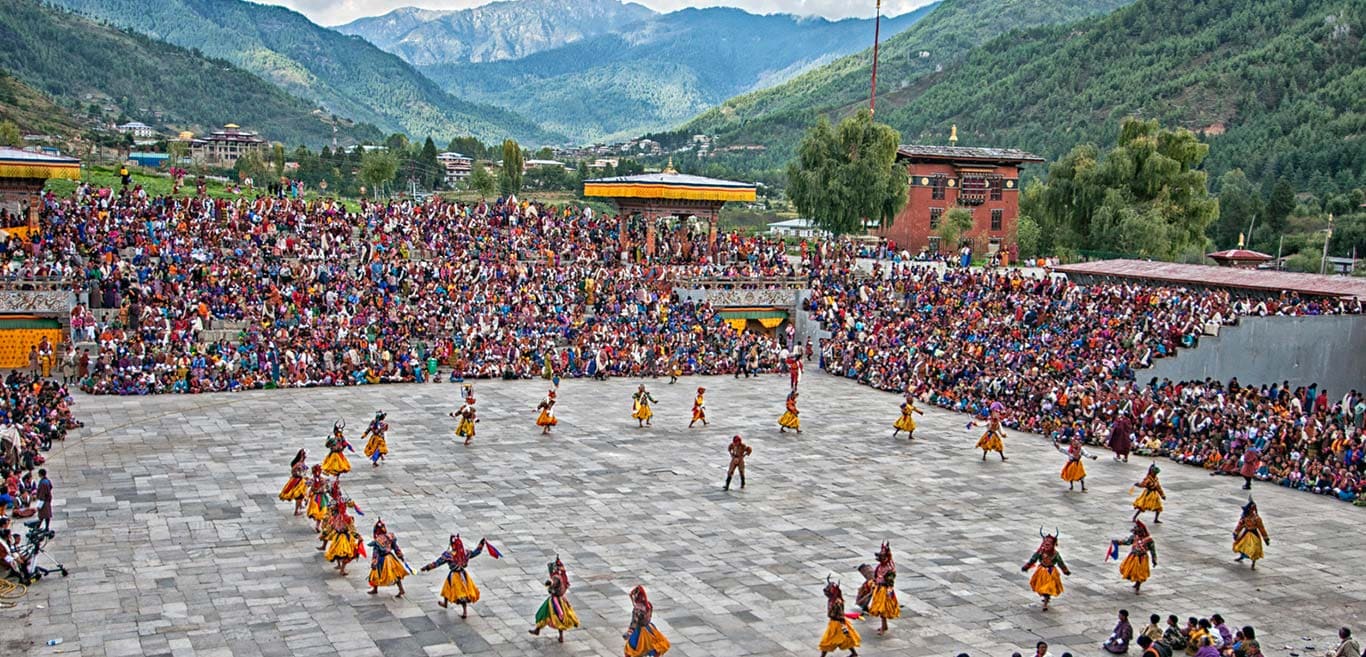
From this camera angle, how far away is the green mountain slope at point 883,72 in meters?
155

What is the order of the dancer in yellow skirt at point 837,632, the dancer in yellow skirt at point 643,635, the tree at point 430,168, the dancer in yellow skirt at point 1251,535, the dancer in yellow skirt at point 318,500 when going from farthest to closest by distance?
the tree at point 430,168, the dancer in yellow skirt at point 318,500, the dancer in yellow skirt at point 1251,535, the dancer in yellow skirt at point 837,632, the dancer in yellow skirt at point 643,635

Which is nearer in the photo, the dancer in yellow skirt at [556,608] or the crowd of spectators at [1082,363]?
the dancer in yellow skirt at [556,608]

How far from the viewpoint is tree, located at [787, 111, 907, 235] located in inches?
2101

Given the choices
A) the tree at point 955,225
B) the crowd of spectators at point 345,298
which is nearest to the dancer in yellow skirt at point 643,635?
the crowd of spectators at point 345,298

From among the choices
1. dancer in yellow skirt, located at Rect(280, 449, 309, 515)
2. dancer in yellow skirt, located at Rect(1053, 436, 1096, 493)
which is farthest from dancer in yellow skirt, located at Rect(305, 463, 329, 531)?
dancer in yellow skirt, located at Rect(1053, 436, 1096, 493)

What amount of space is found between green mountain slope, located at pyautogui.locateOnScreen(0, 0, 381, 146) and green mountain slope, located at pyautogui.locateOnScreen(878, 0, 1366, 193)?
9349cm

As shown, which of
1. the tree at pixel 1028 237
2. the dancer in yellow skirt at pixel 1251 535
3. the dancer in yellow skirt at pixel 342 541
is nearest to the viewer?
the dancer in yellow skirt at pixel 342 541

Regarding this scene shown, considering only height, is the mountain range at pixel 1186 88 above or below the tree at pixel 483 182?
above

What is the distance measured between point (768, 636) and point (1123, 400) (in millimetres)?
16036

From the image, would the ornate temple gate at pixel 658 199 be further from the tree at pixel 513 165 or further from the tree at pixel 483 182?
the tree at pixel 513 165

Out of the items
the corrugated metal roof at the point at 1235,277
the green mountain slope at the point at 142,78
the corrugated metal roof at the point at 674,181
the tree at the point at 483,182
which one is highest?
the green mountain slope at the point at 142,78

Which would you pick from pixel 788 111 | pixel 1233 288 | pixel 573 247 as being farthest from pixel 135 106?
pixel 1233 288

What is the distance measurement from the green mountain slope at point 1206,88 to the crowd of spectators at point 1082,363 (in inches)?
2120

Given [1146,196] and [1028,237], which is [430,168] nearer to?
[1028,237]
